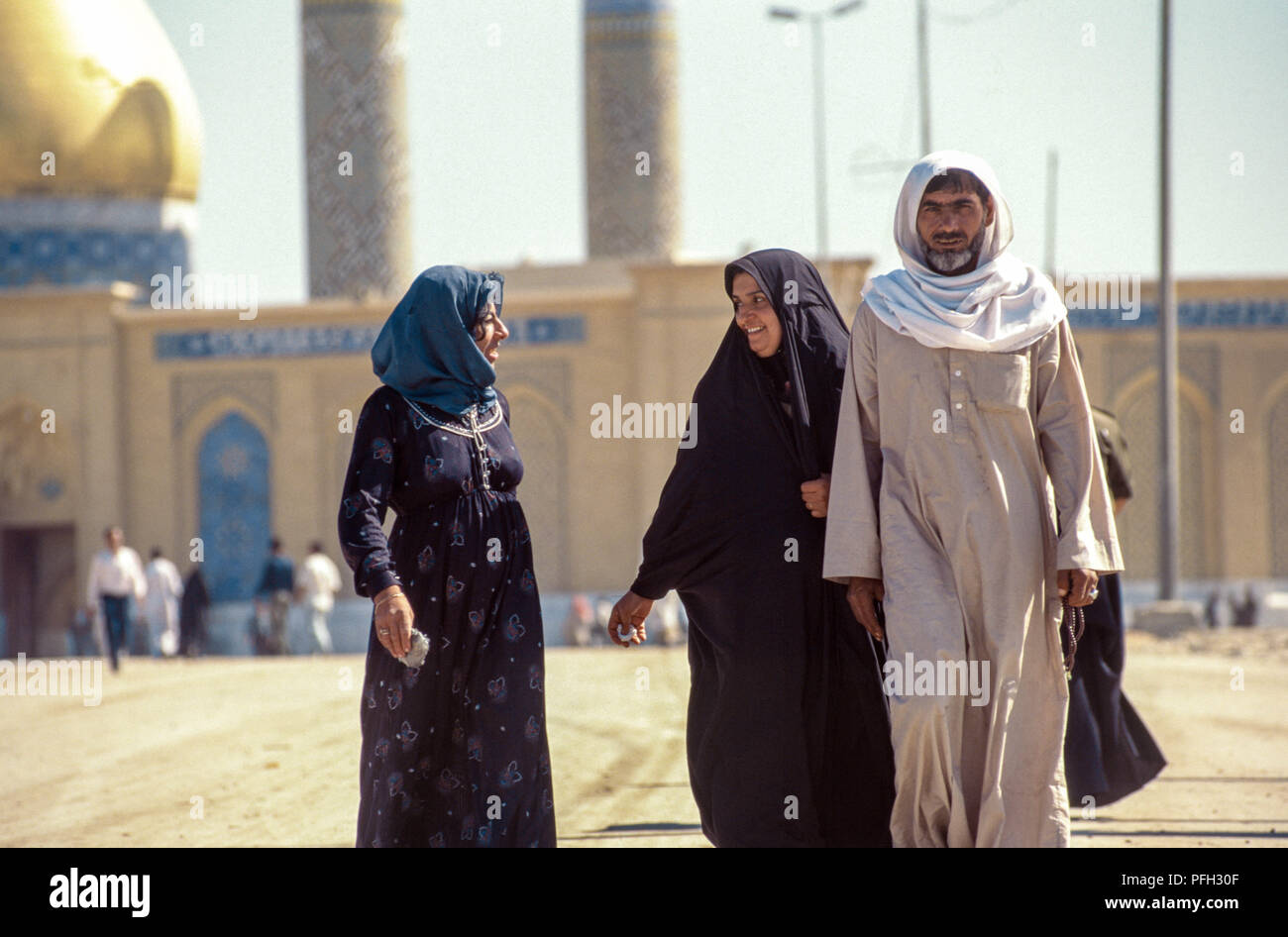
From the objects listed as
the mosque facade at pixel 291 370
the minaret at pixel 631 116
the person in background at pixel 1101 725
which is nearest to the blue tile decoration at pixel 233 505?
the mosque facade at pixel 291 370

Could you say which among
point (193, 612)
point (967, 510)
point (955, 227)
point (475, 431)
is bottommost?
point (193, 612)

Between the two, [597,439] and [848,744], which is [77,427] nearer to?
[597,439]

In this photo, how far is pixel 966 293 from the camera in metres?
3.21

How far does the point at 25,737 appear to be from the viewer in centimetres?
755

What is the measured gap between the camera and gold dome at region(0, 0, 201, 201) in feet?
58.6

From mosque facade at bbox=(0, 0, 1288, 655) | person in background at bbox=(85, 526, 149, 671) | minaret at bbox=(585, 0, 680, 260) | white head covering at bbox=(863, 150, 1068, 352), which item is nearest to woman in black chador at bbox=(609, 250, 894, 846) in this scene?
white head covering at bbox=(863, 150, 1068, 352)

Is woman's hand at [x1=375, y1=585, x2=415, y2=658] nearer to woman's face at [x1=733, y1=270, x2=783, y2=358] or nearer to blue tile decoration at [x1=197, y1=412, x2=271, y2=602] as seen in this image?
woman's face at [x1=733, y1=270, x2=783, y2=358]

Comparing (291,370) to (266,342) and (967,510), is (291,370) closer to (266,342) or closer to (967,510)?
(266,342)

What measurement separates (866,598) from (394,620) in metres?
0.88

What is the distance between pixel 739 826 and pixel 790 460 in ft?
2.33

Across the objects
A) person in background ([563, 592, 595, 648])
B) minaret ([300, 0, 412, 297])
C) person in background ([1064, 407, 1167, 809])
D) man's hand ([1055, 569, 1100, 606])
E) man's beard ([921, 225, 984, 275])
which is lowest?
person in background ([563, 592, 595, 648])

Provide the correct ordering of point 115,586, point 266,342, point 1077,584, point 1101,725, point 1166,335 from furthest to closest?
point 266,342 → point 1166,335 → point 115,586 → point 1101,725 → point 1077,584

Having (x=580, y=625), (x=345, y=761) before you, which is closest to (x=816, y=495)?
(x=345, y=761)

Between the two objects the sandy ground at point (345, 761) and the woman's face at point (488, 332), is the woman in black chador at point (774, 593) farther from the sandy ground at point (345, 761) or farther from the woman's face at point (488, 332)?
the sandy ground at point (345, 761)
